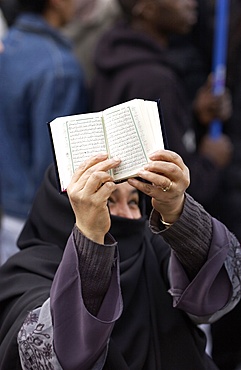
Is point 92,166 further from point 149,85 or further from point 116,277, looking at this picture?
point 149,85

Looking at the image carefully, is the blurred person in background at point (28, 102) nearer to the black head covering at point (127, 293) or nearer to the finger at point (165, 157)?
the black head covering at point (127, 293)

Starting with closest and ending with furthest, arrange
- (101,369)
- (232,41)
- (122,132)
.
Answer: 1. (122,132)
2. (101,369)
3. (232,41)

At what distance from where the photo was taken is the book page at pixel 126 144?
2041mm

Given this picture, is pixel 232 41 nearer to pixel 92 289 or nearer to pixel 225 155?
pixel 225 155

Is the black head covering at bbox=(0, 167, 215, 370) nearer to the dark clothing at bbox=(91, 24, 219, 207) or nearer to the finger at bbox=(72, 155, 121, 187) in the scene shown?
the finger at bbox=(72, 155, 121, 187)

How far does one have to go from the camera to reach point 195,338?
251 centimetres

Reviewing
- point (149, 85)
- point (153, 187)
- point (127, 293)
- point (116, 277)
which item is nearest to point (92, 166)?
point (153, 187)

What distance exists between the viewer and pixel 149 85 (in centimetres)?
378

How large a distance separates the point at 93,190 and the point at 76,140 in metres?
0.14

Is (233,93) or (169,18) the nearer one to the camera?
(169,18)

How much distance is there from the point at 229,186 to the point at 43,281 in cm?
207

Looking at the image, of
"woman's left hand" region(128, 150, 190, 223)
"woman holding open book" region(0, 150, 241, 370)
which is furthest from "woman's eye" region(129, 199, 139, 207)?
"woman's left hand" region(128, 150, 190, 223)

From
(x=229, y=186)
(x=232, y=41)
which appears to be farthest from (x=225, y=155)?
(x=232, y=41)

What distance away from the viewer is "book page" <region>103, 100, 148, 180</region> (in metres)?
2.04
